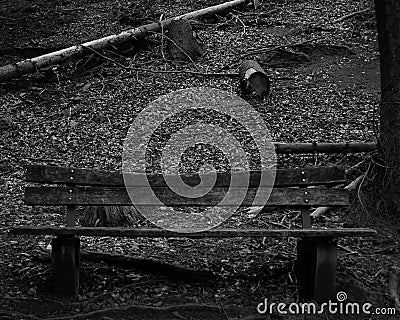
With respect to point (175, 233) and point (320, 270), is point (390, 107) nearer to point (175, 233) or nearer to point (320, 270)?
point (320, 270)

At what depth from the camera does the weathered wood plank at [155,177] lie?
4.63 m

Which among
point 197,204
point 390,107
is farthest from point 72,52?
point 197,204

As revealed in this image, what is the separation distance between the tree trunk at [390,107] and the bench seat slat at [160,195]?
1083 mm

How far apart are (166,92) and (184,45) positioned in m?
1.17

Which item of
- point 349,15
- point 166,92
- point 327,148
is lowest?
point 327,148

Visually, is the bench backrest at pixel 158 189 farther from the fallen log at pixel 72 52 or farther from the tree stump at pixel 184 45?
the tree stump at pixel 184 45

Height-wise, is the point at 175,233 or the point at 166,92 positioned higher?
the point at 166,92

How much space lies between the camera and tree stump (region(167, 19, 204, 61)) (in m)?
9.75

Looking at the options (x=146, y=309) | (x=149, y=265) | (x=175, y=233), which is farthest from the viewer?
(x=149, y=265)

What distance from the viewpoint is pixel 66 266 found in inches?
173

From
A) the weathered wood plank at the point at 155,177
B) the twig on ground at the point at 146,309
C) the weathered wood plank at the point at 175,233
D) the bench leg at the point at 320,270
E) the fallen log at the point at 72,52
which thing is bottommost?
the twig on ground at the point at 146,309

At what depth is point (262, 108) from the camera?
841cm

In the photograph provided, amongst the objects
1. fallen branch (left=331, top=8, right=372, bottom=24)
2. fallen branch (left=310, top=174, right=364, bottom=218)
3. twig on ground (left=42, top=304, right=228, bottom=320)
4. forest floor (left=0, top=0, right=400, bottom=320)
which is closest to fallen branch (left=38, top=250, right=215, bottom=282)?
forest floor (left=0, top=0, right=400, bottom=320)

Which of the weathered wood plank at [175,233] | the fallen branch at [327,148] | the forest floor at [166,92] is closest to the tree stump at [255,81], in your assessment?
the forest floor at [166,92]
